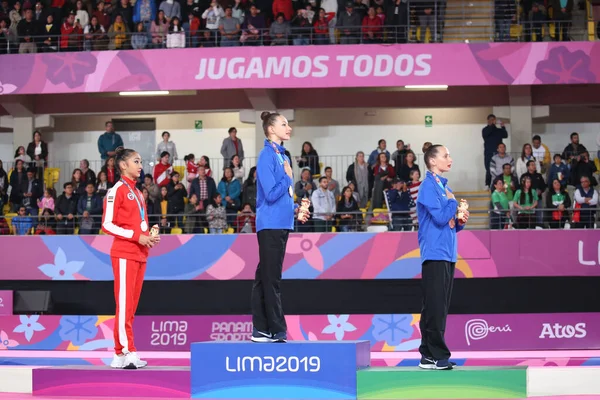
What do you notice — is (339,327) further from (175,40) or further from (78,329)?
(175,40)

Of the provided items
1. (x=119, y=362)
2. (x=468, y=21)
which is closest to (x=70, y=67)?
(x=468, y=21)

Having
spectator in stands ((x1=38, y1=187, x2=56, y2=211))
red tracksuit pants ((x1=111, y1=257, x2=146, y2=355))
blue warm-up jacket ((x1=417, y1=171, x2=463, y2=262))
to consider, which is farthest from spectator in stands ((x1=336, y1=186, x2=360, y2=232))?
red tracksuit pants ((x1=111, y1=257, x2=146, y2=355))

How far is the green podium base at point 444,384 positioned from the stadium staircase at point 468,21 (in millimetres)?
13503

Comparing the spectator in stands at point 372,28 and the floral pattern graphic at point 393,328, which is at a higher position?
the spectator in stands at point 372,28

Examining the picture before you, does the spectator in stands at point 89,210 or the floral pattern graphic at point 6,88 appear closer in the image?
the spectator in stands at point 89,210

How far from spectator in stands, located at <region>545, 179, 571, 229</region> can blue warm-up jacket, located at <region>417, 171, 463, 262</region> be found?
32.5 ft

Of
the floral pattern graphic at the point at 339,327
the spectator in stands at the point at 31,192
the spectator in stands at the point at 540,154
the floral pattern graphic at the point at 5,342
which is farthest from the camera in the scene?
the spectator in stands at the point at 31,192

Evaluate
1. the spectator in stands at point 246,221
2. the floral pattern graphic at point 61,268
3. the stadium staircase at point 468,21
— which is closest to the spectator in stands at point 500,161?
the stadium staircase at point 468,21

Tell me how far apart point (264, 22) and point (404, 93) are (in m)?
3.85

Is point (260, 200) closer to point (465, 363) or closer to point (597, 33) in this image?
point (465, 363)

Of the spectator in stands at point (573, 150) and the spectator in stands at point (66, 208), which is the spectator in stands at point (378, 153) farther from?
the spectator in stands at point (66, 208)

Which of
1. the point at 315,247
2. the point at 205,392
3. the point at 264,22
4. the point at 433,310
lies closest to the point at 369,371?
the point at 433,310

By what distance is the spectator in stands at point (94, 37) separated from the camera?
20828 millimetres

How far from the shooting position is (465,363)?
1080 cm
